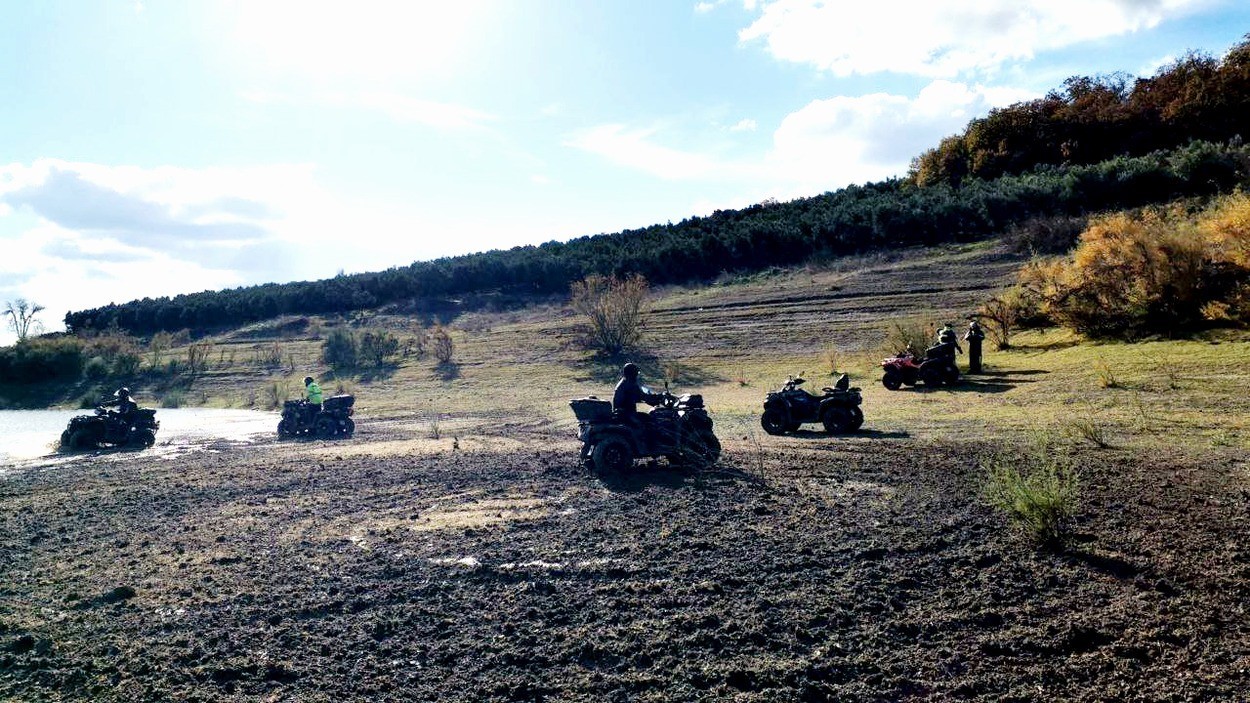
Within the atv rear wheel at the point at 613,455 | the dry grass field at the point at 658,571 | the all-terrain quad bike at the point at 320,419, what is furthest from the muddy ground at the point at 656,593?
the all-terrain quad bike at the point at 320,419

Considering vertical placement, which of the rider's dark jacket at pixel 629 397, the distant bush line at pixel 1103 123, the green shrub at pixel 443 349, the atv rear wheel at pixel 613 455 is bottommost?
the atv rear wheel at pixel 613 455

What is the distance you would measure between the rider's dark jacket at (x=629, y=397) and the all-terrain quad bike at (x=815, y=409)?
4003 mm

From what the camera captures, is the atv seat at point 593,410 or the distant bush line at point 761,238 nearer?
the atv seat at point 593,410

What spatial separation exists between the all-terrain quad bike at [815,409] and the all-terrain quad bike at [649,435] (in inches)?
138

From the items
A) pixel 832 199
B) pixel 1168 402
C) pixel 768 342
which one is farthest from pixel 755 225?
pixel 1168 402

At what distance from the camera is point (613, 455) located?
12.4m

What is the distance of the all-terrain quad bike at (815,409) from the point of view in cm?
1583

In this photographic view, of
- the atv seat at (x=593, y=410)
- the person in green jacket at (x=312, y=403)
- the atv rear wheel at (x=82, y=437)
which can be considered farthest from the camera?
the person in green jacket at (x=312, y=403)

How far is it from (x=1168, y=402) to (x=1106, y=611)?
11.6 meters

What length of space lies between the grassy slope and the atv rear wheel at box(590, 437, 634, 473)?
16.9 ft

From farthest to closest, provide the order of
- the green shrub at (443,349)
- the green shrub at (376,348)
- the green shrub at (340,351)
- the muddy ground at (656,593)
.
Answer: the green shrub at (340,351), the green shrub at (376,348), the green shrub at (443,349), the muddy ground at (656,593)

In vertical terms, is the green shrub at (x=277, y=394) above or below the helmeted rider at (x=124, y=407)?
below

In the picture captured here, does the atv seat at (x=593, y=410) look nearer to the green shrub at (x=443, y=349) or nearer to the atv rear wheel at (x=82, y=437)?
the atv rear wheel at (x=82, y=437)

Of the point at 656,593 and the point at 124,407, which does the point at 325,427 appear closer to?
the point at 124,407
